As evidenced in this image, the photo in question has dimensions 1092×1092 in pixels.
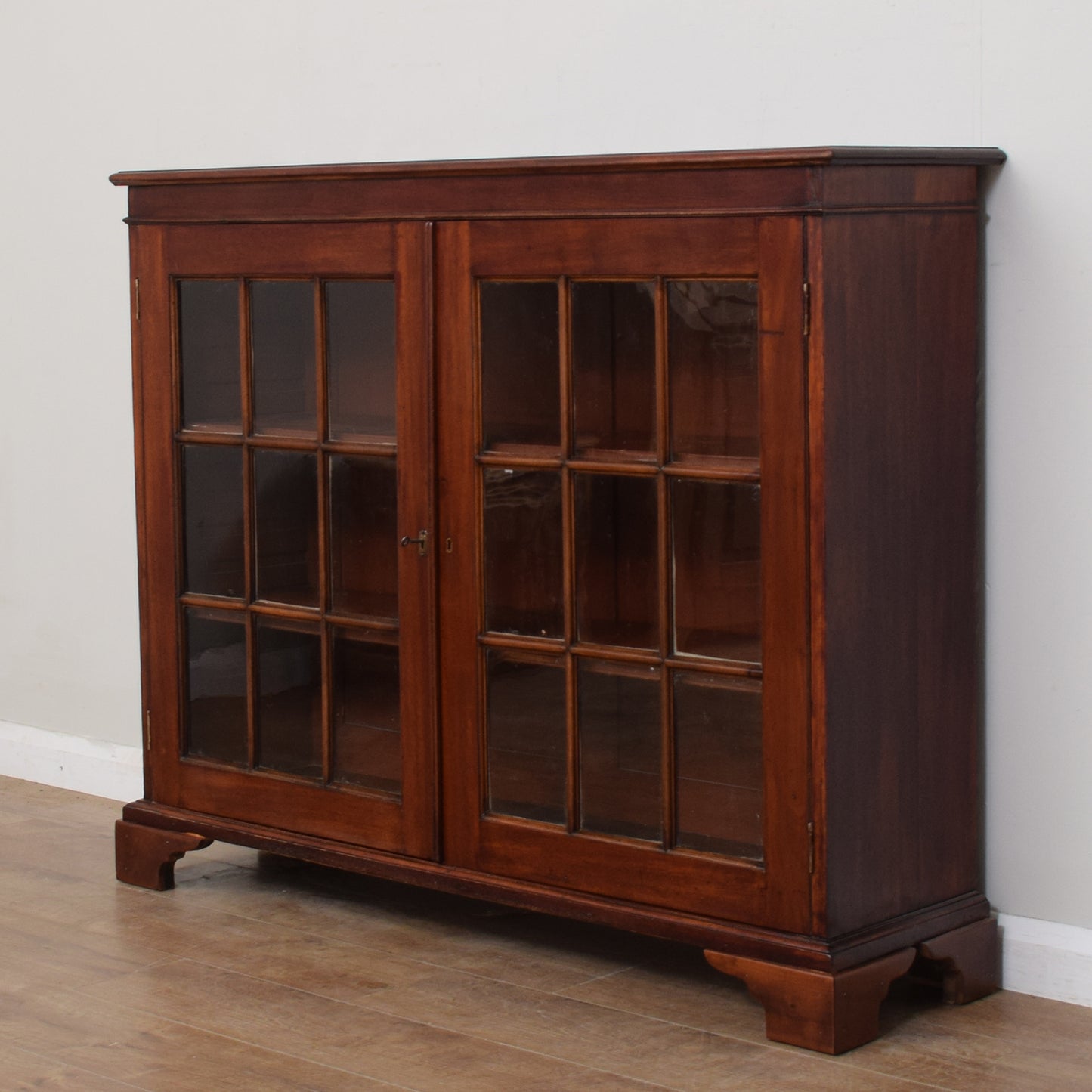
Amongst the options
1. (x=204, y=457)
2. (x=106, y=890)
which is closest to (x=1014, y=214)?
(x=204, y=457)

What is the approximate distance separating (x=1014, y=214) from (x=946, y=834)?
997mm

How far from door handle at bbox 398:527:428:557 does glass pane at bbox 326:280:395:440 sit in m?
0.18

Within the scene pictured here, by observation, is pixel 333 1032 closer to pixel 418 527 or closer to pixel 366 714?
pixel 366 714

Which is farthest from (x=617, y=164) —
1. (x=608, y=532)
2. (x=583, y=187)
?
(x=608, y=532)

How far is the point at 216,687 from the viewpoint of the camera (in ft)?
11.6

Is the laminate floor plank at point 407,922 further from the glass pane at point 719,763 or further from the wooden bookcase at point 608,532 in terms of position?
the glass pane at point 719,763

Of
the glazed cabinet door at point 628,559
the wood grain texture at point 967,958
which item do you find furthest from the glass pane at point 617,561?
the wood grain texture at point 967,958

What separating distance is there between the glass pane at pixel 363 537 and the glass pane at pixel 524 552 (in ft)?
0.71

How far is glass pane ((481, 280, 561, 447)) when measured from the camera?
9.87 feet

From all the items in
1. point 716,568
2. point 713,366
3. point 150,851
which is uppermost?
point 713,366

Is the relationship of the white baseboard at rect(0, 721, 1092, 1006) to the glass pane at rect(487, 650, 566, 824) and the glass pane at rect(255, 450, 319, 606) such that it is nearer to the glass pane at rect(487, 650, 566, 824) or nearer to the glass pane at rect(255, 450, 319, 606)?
the glass pane at rect(255, 450, 319, 606)

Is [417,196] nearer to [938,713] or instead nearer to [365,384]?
[365,384]

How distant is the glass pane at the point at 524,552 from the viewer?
305 cm

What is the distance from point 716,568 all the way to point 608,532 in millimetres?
204
